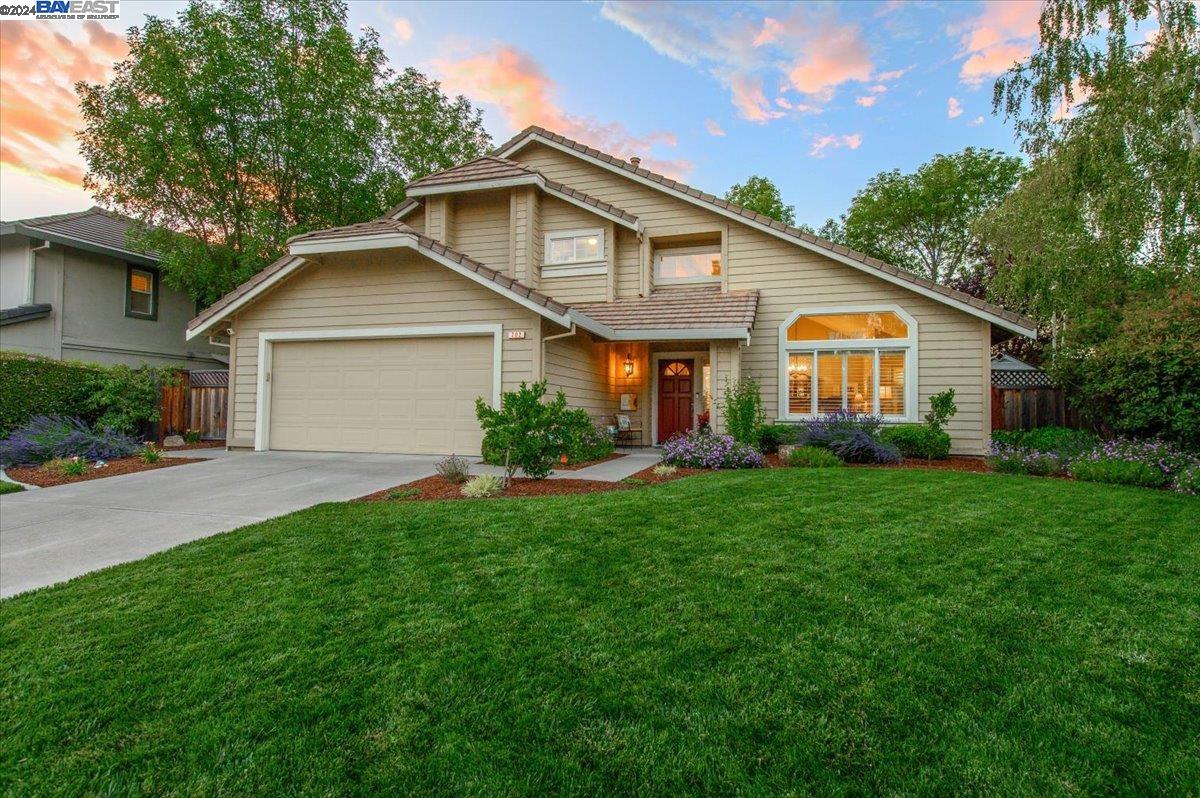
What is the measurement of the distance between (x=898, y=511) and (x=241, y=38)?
779 inches

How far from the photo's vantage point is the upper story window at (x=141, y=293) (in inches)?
678

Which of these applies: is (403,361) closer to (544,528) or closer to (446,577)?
(544,528)

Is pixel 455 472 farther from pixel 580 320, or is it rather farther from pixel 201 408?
pixel 201 408

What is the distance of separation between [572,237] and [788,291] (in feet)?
16.2

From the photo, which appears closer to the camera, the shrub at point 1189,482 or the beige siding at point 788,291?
the shrub at point 1189,482

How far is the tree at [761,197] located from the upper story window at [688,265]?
1599 centimetres

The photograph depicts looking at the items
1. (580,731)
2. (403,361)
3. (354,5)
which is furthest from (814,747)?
(354,5)

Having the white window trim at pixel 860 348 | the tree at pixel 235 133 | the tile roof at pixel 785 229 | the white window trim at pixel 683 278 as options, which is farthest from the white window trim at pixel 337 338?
the tree at pixel 235 133

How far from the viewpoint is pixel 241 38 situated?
15.9 m

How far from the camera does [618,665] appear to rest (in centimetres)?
267

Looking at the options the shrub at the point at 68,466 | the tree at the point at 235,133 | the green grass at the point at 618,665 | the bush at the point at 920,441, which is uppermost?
the tree at the point at 235,133

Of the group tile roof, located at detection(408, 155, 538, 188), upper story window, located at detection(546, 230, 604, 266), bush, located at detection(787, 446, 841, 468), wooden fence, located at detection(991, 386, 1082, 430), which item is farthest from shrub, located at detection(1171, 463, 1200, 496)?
tile roof, located at detection(408, 155, 538, 188)

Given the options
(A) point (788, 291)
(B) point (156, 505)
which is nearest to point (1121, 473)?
(A) point (788, 291)

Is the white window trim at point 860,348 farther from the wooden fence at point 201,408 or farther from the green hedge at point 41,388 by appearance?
the green hedge at point 41,388
